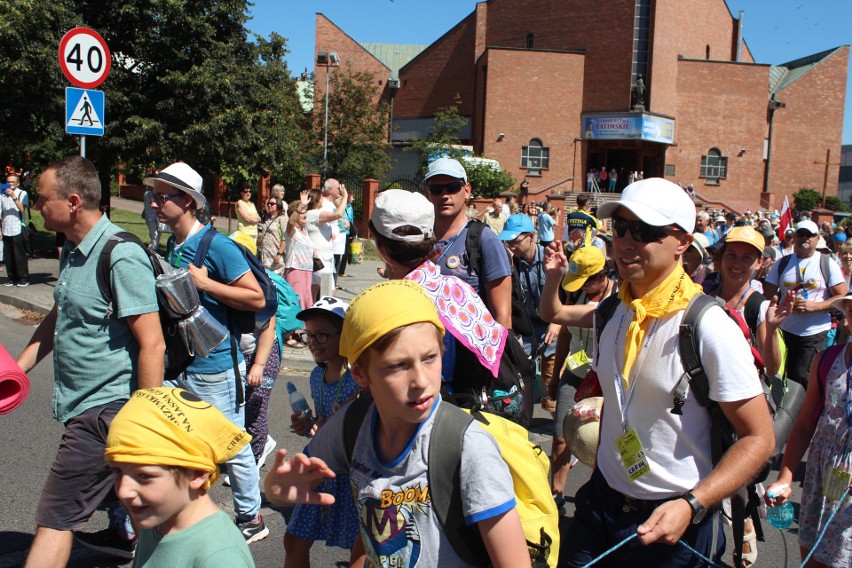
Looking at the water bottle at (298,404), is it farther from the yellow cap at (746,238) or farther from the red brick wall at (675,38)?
the red brick wall at (675,38)

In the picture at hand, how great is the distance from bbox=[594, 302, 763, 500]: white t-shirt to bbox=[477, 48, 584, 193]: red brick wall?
42283 millimetres

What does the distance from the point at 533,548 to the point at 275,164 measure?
58.9ft

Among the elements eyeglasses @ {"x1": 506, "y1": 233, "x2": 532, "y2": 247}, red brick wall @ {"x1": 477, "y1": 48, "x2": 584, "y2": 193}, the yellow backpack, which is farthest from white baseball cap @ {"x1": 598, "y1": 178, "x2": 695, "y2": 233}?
red brick wall @ {"x1": 477, "y1": 48, "x2": 584, "y2": 193}

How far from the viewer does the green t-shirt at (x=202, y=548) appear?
6.93 ft

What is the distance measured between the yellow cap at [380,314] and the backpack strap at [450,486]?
0.94ft

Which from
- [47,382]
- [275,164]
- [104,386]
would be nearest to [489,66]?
[275,164]

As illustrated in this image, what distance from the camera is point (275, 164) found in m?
19.2

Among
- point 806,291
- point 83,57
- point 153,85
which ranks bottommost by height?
point 806,291

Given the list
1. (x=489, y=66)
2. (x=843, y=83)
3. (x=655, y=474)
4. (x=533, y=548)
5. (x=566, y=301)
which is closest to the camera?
(x=533, y=548)

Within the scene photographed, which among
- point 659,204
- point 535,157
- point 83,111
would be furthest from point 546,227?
point 535,157

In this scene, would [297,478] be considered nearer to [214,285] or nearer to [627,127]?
[214,285]

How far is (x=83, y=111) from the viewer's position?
8805mm

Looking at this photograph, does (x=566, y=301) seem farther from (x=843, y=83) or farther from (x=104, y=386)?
(x=843, y=83)

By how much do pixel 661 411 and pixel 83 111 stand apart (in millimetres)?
8260
